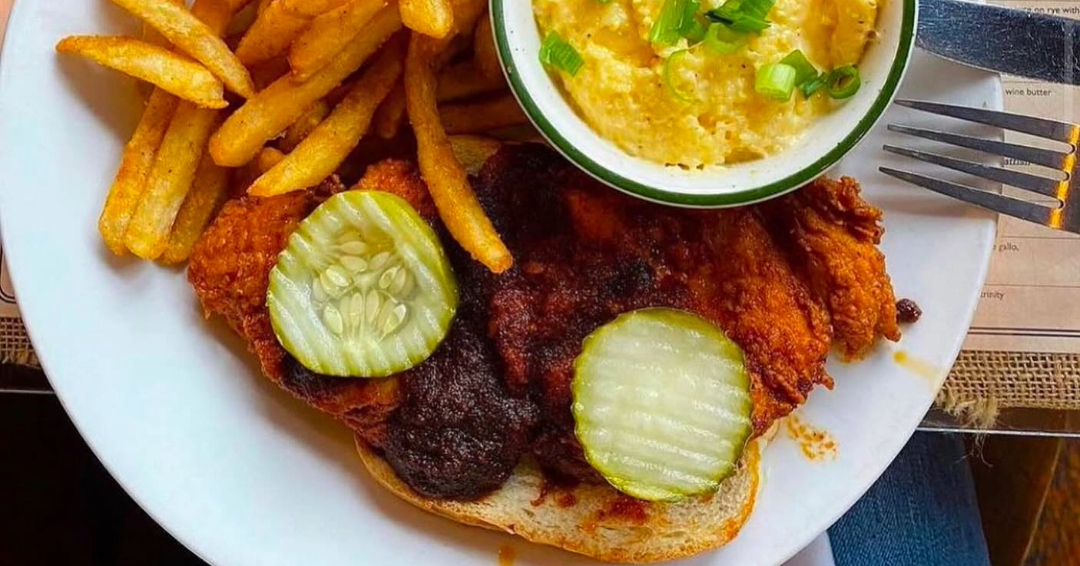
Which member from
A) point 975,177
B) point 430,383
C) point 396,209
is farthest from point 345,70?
point 975,177

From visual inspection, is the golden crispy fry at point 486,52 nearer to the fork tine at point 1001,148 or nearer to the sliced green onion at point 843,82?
the sliced green onion at point 843,82

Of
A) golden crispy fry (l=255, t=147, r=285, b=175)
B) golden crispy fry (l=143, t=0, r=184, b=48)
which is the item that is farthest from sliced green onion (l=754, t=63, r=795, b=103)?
golden crispy fry (l=143, t=0, r=184, b=48)

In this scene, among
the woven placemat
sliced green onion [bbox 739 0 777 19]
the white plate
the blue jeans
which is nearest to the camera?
sliced green onion [bbox 739 0 777 19]

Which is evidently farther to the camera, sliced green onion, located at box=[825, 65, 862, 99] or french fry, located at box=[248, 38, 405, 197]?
french fry, located at box=[248, 38, 405, 197]

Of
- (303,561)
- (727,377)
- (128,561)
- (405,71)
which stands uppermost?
(405,71)

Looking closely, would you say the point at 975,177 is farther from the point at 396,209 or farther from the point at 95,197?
the point at 95,197

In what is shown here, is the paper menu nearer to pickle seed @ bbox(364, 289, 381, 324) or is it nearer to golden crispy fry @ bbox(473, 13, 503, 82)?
golden crispy fry @ bbox(473, 13, 503, 82)
